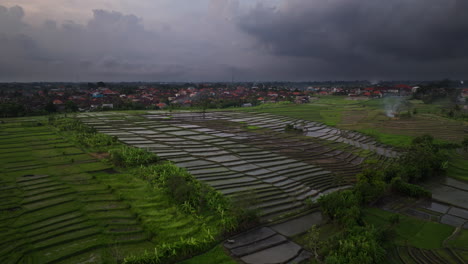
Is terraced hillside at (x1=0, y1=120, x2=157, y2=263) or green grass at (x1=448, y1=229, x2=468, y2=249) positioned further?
green grass at (x1=448, y1=229, x2=468, y2=249)

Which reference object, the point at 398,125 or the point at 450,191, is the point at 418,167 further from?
the point at 398,125

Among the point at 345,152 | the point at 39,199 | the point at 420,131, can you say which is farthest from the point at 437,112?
the point at 39,199

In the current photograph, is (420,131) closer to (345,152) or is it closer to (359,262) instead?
(345,152)

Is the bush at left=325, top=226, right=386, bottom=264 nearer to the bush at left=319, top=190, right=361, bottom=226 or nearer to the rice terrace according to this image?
the rice terrace

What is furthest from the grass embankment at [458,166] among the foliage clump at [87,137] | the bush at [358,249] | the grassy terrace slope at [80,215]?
the foliage clump at [87,137]

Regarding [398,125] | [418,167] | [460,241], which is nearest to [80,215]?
[460,241]

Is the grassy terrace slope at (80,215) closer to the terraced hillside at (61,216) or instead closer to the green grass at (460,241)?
the terraced hillside at (61,216)

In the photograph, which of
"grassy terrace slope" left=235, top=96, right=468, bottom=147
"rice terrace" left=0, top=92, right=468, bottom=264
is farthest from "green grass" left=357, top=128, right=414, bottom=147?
"rice terrace" left=0, top=92, right=468, bottom=264
